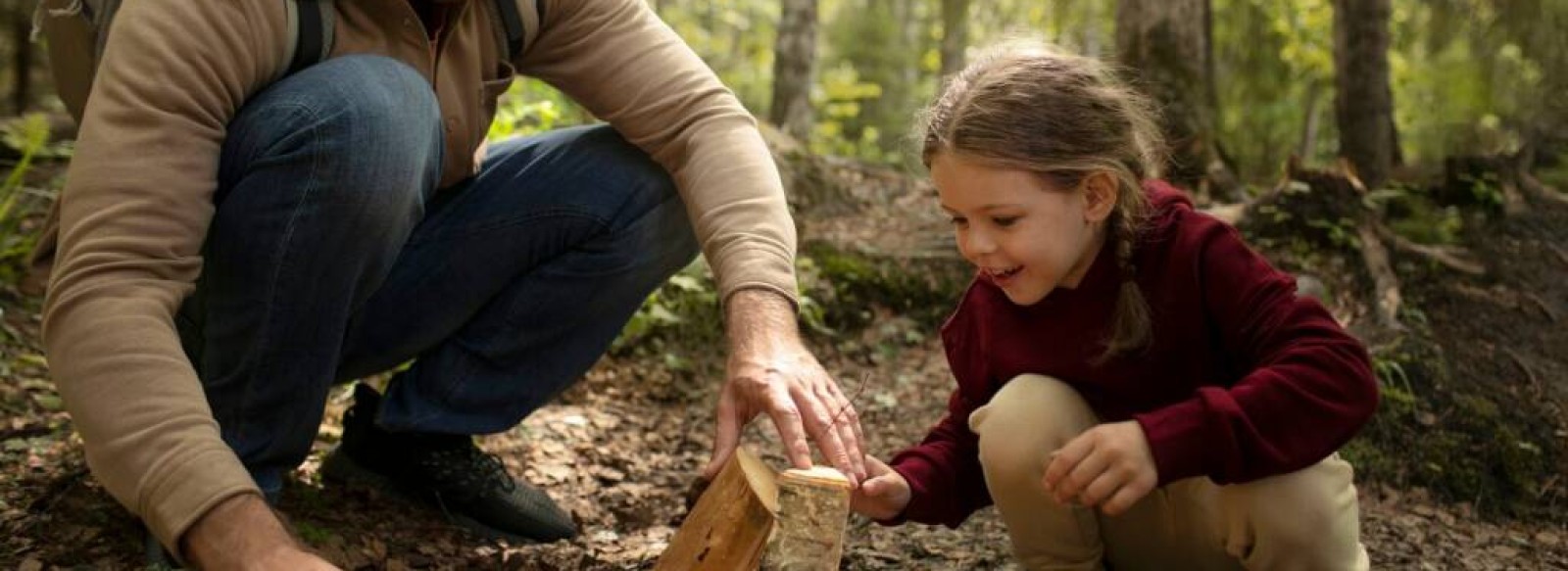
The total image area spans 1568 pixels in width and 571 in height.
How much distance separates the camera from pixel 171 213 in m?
2.02

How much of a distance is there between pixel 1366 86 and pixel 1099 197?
484 centimetres

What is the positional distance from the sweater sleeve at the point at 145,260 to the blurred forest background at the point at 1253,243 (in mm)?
779

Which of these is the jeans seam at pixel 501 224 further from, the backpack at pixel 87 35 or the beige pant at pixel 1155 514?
the beige pant at pixel 1155 514

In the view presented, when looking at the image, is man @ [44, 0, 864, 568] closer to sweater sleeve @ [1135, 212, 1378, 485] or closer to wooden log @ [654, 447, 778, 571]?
wooden log @ [654, 447, 778, 571]

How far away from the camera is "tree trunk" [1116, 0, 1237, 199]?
5.91 meters

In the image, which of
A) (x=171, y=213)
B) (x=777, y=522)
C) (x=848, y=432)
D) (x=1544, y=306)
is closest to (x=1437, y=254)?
(x=1544, y=306)

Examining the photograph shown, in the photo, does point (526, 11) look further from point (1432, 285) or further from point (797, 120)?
point (797, 120)

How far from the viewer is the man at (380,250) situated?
6.21 ft

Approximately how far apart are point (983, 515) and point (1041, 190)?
1.25 metres

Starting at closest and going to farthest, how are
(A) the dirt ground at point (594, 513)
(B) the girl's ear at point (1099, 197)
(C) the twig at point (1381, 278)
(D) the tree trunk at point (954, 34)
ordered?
(B) the girl's ear at point (1099, 197) < (A) the dirt ground at point (594, 513) < (C) the twig at point (1381, 278) < (D) the tree trunk at point (954, 34)

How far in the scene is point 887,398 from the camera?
430cm

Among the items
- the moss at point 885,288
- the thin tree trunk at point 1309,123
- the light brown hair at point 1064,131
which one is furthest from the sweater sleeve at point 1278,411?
the thin tree trunk at point 1309,123

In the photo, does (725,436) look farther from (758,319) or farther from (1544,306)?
(1544,306)

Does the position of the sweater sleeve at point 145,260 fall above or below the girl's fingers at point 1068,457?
above
